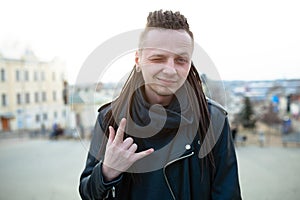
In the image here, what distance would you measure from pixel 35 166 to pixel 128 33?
1.58 m

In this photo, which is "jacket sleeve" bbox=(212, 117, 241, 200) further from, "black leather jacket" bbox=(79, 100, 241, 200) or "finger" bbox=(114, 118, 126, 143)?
"finger" bbox=(114, 118, 126, 143)

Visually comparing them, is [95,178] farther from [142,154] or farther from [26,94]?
[26,94]

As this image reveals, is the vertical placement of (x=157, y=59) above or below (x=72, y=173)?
above

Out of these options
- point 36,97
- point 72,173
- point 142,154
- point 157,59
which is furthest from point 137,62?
point 36,97

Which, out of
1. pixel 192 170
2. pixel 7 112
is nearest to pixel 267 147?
pixel 192 170

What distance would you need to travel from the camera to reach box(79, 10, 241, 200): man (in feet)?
1.31

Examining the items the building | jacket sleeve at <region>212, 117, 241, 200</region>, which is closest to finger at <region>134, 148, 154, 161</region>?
jacket sleeve at <region>212, 117, 241, 200</region>

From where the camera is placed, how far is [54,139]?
2576 mm

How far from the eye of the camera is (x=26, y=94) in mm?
2426

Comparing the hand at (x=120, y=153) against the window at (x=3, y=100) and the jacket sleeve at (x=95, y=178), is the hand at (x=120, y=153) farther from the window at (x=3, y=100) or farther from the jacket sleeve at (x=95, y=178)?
the window at (x=3, y=100)

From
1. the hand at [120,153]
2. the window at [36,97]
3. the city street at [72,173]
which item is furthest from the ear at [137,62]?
the window at [36,97]

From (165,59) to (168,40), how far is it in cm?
3

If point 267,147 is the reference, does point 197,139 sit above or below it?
above

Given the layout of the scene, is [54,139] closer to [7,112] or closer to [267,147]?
[7,112]
